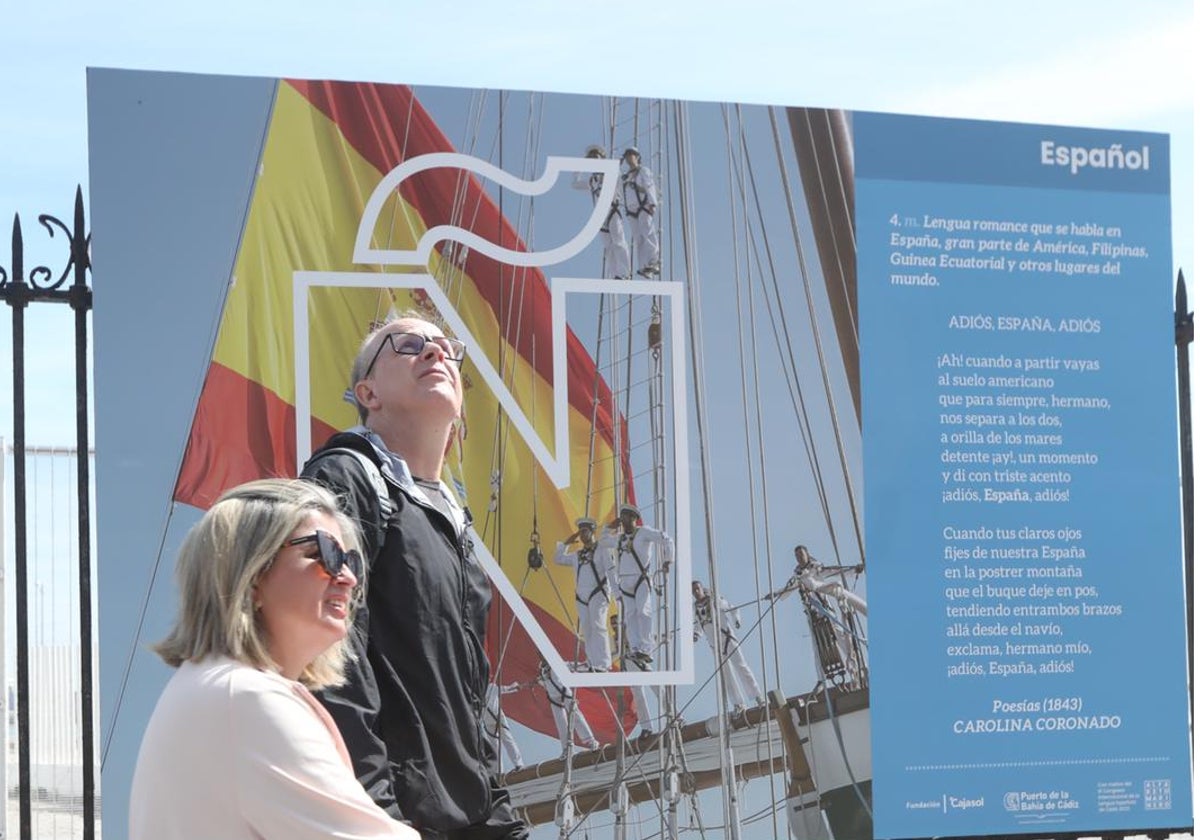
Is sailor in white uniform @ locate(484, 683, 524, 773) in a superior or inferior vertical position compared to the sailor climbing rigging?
inferior

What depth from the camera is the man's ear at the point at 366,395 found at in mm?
2801

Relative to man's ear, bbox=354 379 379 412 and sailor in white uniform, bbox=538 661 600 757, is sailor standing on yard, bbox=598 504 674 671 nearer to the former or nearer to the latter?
sailor in white uniform, bbox=538 661 600 757

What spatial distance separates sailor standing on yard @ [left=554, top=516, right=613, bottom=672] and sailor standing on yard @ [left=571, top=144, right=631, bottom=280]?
784mm

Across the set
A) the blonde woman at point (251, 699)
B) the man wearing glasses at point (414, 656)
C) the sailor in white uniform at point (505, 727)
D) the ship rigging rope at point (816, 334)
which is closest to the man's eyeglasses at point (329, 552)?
the blonde woman at point (251, 699)

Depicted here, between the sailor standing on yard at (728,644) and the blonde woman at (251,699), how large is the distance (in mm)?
3075

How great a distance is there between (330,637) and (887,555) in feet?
11.2

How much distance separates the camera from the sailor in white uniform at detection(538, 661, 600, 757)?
4.79 m

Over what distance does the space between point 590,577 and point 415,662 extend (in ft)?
7.78

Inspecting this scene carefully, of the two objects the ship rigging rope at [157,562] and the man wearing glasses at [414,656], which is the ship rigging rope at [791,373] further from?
the man wearing glasses at [414,656]

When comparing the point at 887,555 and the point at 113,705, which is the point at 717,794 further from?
the point at 113,705

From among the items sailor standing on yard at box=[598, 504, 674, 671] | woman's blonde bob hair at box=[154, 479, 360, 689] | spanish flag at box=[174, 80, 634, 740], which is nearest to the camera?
woman's blonde bob hair at box=[154, 479, 360, 689]

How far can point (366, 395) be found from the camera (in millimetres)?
2812

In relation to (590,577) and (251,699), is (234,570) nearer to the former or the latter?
(251,699)

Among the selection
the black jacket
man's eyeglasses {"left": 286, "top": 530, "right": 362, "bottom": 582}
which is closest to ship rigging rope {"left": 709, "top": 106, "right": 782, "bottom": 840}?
the black jacket
